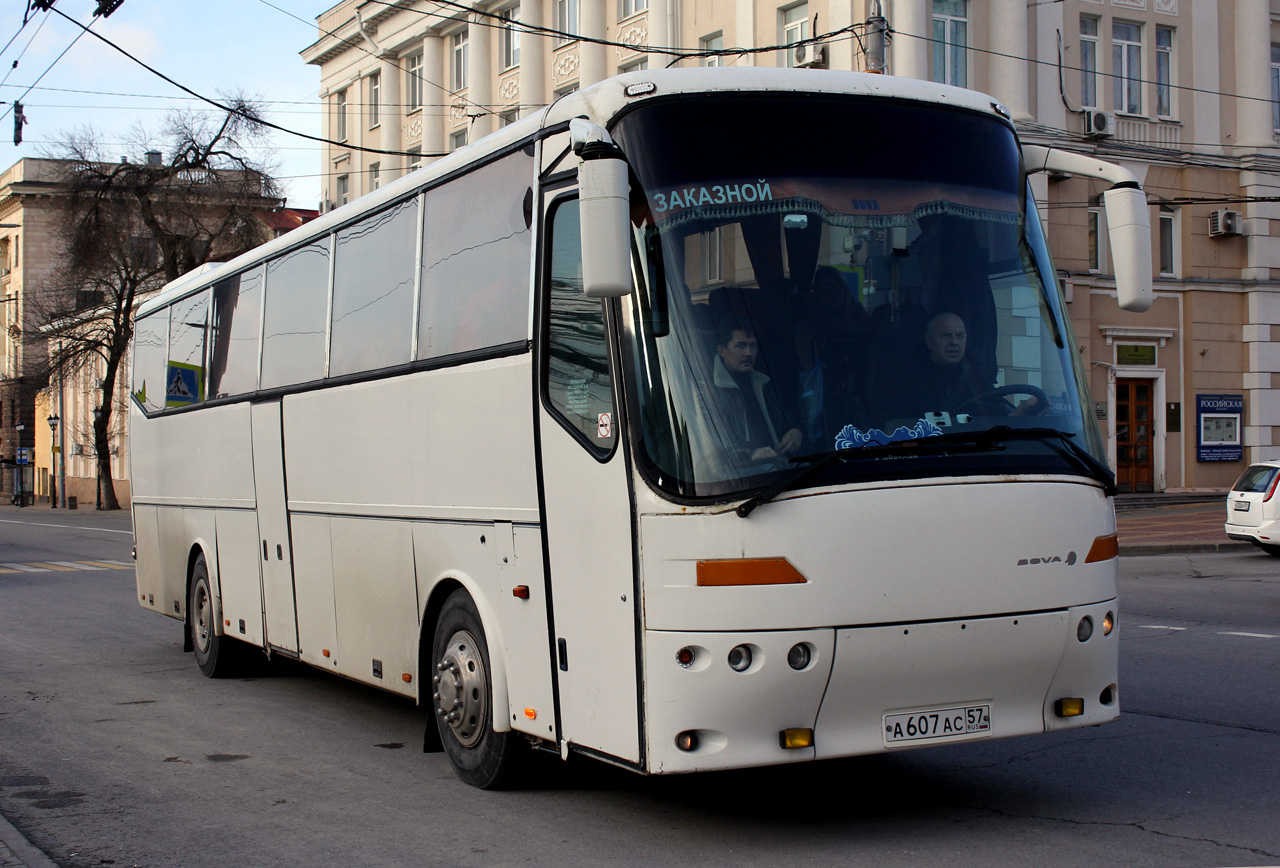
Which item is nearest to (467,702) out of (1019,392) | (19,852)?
(19,852)

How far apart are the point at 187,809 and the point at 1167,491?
30629 millimetres

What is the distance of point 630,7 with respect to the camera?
126 ft

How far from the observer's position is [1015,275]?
20.1ft

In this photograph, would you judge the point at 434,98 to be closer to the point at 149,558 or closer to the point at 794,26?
the point at 794,26

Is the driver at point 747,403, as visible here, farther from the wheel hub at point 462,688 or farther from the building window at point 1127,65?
the building window at point 1127,65

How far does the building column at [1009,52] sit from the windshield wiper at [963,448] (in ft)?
88.4

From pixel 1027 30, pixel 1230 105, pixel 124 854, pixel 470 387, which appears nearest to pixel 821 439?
pixel 470 387

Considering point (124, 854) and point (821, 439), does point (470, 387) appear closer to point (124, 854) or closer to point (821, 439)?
point (821, 439)

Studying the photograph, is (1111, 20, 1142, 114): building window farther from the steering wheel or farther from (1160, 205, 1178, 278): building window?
the steering wheel

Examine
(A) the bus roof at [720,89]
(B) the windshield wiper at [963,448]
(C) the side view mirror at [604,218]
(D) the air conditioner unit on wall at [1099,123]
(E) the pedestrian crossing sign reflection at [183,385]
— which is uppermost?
(D) the air conditioner unit on wall at [1099,123]

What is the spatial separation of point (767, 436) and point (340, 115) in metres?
50.5

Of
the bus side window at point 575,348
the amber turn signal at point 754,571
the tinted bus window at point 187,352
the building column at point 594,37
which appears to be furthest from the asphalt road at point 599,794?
the building column at point 594,37

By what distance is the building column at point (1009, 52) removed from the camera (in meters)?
31.2

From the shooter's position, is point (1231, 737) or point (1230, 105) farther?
point (1230, 105)
